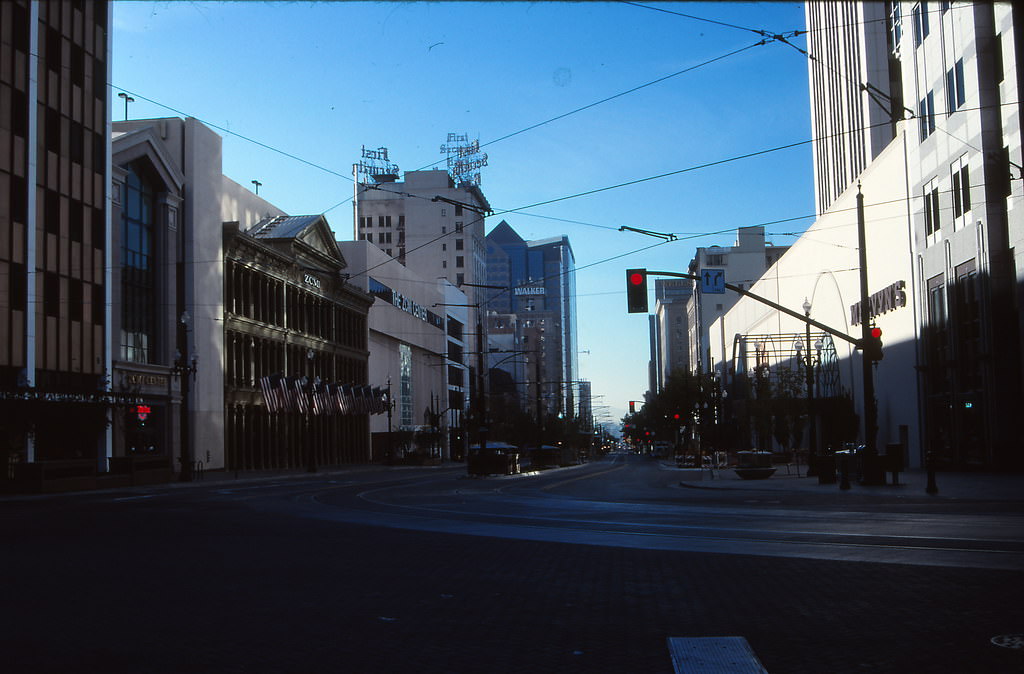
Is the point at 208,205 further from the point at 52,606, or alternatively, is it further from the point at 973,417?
the point at 52,606

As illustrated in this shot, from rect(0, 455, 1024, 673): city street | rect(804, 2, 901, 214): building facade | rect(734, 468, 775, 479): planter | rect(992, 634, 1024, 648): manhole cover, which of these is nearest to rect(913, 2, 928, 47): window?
rect(804, 2, 901, 214): building facade

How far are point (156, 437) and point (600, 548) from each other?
45602 mm

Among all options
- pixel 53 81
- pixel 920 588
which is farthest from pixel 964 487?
pixel 53 81

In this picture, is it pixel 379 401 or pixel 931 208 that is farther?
pixel 379 401

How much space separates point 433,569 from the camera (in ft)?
41.1

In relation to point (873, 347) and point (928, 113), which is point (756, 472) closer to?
point (873, 347)

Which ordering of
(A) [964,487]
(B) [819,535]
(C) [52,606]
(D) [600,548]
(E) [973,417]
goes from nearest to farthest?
(C) [52,606], (D) [600,548], (B) [819,535], (A) [964,487], (E) [973,417]

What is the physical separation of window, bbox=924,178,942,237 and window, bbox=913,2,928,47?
650 centimetres

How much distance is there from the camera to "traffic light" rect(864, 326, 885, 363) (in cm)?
2714

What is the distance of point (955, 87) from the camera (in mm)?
41344

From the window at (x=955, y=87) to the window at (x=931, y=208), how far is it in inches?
161

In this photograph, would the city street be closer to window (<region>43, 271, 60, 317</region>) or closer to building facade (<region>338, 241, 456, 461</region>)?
window (<region>43, 271, 60, 317</region>)

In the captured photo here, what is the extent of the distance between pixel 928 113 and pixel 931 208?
4221 millimetres

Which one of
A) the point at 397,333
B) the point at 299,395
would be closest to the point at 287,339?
the point at 299,395
